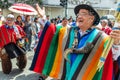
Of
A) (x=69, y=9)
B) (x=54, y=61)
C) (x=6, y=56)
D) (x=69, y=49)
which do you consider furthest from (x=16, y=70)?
(x=69, y=9)

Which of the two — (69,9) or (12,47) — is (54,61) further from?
(69,9)

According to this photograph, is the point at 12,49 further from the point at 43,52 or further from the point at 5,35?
the point at 43,52

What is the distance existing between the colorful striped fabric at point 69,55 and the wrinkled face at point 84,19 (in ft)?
0.30

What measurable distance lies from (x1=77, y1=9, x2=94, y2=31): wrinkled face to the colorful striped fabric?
0.09 metres

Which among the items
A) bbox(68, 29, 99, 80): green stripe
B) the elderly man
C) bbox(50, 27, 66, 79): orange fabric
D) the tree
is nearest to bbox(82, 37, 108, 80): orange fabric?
the elderly man

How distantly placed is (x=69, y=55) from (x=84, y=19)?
1.70ft

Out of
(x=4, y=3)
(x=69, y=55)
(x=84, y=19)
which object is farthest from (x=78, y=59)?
(x=4, y=3)

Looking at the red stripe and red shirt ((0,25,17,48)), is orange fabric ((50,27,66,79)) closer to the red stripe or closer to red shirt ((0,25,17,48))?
the red stripe

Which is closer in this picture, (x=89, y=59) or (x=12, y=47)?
(x=89, y=59)

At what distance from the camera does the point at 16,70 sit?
8547mm

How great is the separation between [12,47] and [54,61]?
2972mm

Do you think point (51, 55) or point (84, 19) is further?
point (51, 55)

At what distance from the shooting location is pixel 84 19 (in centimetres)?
398

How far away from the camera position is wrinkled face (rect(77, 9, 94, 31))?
3.98 metres
